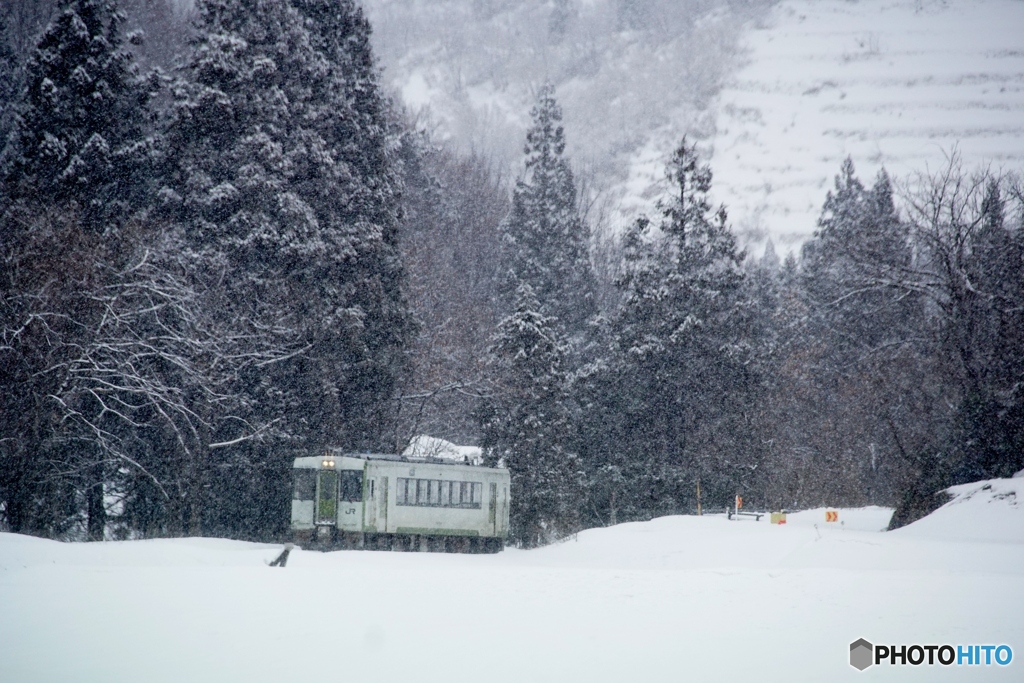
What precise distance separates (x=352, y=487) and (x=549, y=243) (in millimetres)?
28712

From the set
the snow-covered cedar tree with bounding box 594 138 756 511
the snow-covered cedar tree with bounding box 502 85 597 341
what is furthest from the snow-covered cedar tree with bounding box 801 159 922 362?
the snow-covered cedar tree with bounding box 502 85 597 341

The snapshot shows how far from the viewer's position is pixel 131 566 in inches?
579

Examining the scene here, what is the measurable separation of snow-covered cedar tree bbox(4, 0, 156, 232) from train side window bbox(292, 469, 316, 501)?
9077mm

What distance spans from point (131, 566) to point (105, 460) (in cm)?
920

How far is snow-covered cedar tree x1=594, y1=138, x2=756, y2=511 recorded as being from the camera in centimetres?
4047

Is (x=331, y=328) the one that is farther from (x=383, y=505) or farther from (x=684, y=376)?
(x=684, y=376)

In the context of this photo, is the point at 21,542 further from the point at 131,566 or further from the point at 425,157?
the point at 425,157

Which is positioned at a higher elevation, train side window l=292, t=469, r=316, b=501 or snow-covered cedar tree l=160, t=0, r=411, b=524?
snow-covered cedar tree l=160, t=0, r=411, b=524

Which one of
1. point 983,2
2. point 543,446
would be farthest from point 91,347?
point 983,2

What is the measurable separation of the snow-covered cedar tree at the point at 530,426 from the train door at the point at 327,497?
10.6m

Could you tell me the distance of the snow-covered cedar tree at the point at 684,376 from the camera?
40469 mm

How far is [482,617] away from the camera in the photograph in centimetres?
990

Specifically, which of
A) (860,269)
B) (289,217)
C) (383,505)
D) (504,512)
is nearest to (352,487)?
(383,505)

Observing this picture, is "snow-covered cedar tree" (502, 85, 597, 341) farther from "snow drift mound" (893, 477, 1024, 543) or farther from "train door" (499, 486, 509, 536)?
"snow drift mound" (893, 477, 1024, 543)
